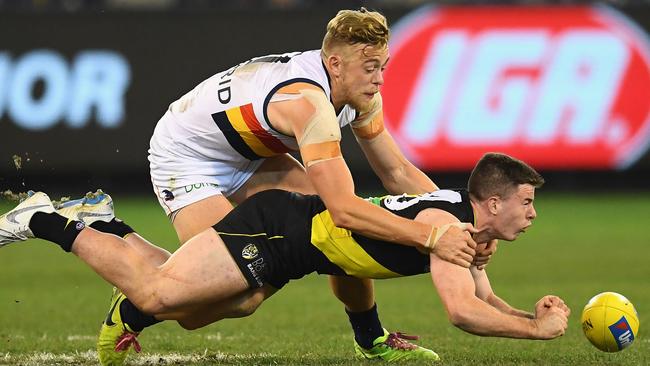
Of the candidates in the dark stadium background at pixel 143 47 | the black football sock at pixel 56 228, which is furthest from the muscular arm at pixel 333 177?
the dark stadium background at pixel 143 47

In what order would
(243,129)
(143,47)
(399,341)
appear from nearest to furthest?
(243,129)
(399,341)
(143,47)

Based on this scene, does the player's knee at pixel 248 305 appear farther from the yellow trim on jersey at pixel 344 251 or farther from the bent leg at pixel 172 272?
the yellow trim on jersey at pixel 344 251

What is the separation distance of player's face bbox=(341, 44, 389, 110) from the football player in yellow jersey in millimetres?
681

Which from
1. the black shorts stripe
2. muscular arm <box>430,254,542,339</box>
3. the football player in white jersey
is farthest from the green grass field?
the black shorts stripe

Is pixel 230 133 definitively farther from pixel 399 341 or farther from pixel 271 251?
pixel 399 341

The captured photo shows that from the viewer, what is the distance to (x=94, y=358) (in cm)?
765

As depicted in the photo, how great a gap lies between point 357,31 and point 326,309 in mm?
3788

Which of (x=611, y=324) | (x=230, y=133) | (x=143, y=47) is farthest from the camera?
(x=143, y=47)

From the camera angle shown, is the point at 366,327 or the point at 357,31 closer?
the point at 357,31

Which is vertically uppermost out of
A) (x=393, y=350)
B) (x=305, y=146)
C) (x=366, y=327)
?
(x=305, y=146)

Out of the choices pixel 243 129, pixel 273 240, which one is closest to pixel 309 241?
pixel 273 240

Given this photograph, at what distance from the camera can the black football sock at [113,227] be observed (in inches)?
304

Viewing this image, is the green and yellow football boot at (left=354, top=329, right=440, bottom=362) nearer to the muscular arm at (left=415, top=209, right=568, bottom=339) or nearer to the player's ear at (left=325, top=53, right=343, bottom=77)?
the muscular arm at (left=415, top=209, right=568, bottom=339)

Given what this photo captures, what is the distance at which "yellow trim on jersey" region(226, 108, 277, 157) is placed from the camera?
7.48 metres
